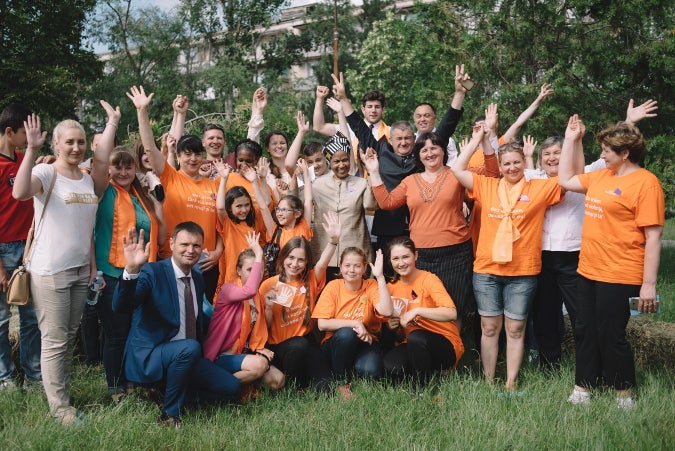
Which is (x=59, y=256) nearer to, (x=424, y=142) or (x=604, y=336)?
(x=424, y=142)

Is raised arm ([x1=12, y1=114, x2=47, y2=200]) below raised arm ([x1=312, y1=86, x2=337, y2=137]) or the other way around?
below

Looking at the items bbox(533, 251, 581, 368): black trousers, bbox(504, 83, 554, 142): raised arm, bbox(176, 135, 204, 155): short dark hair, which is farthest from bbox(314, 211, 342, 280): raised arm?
bbox(504, 83, 554, 142): raised arm

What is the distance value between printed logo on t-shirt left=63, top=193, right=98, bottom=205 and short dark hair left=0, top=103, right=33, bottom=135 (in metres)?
0.90

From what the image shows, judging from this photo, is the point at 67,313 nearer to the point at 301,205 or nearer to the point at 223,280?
the point at 223,280

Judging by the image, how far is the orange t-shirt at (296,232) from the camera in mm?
5516

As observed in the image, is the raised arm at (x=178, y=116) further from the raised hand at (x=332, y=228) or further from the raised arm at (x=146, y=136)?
the raised hand at (x=332, y=228)

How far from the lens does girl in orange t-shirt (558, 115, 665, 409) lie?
419cm

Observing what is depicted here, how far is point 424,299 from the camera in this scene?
196 inches

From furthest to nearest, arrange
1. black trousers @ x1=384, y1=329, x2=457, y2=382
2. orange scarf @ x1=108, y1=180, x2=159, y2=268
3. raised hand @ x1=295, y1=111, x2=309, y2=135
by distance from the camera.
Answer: raised hand @ x1=295, y1=111, x2=309, y2=135 → black trousers @ x1=384, y1=329, x2=457, y2=382 → orange scarf @ x1=108, y1=180, x2=159, y2=268

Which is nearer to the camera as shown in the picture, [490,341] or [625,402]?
[625,402]

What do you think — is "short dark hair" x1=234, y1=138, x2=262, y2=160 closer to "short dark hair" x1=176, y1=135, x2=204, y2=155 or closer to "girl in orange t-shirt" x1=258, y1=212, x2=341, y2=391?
"short dark hair" x1=176, y1=135, x2=204, y2=155

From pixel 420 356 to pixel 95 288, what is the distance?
104 inches

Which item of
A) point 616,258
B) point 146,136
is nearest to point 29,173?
point 146,136

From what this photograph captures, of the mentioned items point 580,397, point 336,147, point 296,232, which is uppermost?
point 336,147
